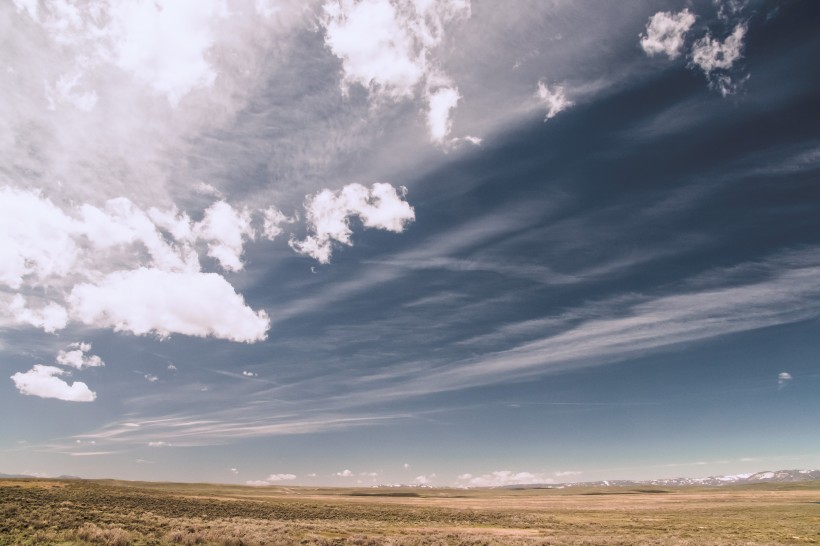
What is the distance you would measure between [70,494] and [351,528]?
34733mm

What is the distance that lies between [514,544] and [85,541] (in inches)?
1156

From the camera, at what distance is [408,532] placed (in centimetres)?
3897

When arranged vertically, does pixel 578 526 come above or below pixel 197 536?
below

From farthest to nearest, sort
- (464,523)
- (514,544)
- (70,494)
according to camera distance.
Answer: (464,523) → (70,494) → (514,544)

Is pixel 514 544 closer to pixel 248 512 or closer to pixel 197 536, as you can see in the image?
pixel 197 536

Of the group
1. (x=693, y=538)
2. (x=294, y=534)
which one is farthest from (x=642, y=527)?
(x=294, y=534)

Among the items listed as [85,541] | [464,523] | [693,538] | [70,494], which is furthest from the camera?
[464,523]

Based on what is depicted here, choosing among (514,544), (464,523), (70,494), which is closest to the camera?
(514,544)

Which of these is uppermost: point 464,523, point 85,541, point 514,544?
point 85,541

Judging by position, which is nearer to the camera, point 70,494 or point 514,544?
point 514,544

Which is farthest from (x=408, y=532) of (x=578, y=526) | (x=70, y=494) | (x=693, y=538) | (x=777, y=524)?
(x=777, y=524)

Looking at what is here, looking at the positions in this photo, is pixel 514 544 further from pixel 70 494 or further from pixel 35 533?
pixel 70 494

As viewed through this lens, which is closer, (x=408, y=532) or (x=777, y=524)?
(x=408, y=532)

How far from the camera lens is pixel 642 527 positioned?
Answer: 47.9 metres
